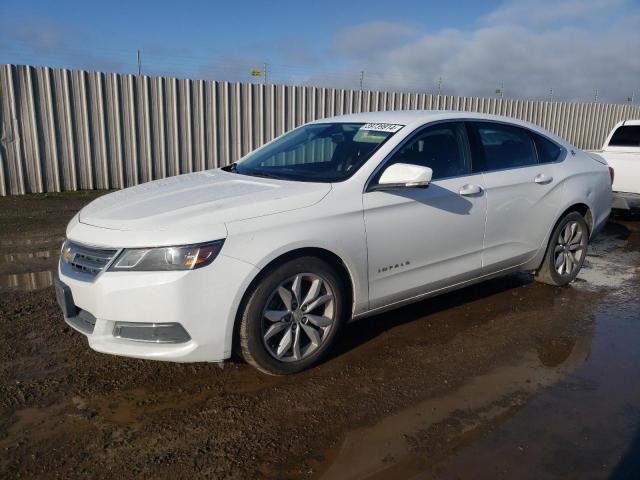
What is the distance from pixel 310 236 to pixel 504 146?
92.1 inches

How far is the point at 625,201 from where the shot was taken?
25.3 feet

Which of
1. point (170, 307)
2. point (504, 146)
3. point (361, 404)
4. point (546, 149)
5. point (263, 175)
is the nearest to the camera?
point (170, 307)

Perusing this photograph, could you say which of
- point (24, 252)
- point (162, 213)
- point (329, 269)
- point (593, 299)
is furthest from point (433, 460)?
point (24, 252)

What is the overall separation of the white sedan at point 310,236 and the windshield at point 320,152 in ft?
0.06

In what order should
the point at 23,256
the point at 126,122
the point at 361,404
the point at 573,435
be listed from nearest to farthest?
the point at 573,435 → the point at 361,404 → the point at 23,256 → the point at 126,122

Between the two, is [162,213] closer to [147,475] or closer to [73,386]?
[73,386]

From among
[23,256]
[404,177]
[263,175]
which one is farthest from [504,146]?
[23,256]

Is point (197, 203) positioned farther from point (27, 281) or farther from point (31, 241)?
point (31, 241)

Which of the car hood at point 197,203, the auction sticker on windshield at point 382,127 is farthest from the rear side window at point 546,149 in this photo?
the car hood at point 197,203

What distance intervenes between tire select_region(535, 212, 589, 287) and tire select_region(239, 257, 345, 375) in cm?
257

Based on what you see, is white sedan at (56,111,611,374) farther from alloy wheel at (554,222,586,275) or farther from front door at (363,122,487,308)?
alloy wheel at (554,222,586,275)

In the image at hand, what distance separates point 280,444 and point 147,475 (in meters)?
0.65

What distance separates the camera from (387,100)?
13523mm

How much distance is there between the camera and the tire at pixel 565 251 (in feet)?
16.9
